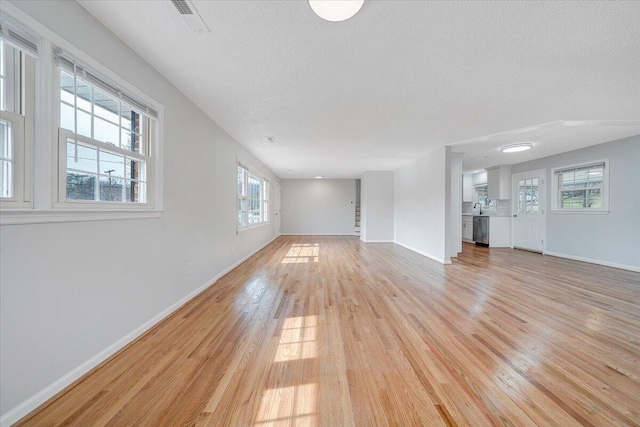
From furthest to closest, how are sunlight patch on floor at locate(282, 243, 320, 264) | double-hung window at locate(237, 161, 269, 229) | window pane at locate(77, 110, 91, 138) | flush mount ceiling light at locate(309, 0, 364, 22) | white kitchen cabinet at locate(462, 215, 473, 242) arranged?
1. white kitchen cabinet at locate(462, 215, 473, 242)
2. sunlight patch on floor at locate(282, 243, 320, 264)
3. double-hung window at locate(237, 161, 269, 229)
4. window pane at locate(77, 110, 91, 138)
5. flush mount ceiling light at locate(309, 0, 364, 22)

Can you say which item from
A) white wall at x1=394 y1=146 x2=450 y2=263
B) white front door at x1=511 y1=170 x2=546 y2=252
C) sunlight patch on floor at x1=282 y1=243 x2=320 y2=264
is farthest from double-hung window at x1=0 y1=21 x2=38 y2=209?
white front door at x1=511 y1=170 x2=546 y2=252

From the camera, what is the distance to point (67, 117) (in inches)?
58.7

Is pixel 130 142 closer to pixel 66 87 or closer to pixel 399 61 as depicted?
pixel 66 87

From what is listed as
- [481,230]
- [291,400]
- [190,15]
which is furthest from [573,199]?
[190,15]

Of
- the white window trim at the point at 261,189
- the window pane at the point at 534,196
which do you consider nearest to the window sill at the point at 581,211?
the window pane at the point at 534,196

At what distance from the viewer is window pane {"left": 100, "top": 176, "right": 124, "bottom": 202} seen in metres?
1.76

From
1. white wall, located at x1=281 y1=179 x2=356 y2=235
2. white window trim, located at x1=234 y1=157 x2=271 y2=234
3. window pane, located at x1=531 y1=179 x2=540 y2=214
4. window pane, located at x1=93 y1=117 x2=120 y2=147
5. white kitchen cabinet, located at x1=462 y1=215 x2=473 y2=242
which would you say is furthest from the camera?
white wall, located at x1=281 y1=179 x2=356 y2=235

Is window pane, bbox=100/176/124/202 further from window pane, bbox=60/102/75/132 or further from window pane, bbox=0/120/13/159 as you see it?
window pane, bbox=0/120/13/159

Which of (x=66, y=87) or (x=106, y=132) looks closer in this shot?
(x=66, y=87)

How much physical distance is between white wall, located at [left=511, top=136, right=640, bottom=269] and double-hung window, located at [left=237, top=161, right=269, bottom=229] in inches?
279

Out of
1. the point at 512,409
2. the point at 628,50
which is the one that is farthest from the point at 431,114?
the point at 512,409

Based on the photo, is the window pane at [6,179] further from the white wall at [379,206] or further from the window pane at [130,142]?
the white wall at [379,206]

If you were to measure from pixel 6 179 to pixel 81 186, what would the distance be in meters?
0.39

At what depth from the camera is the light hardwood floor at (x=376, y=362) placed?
49.6 inches
